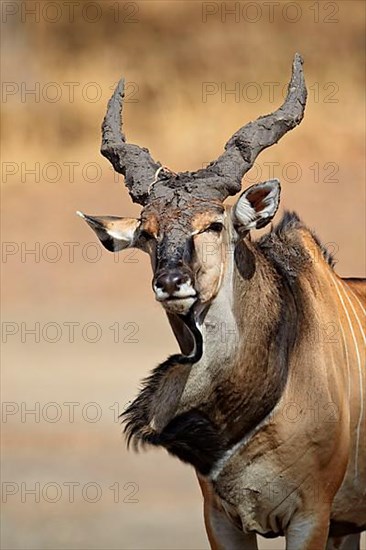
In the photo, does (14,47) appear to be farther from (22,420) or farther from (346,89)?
(22,420)

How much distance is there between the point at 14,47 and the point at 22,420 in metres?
7.04

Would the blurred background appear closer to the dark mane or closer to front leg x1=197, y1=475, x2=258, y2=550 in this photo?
the dark mane

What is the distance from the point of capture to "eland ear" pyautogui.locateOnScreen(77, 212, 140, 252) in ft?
22.2

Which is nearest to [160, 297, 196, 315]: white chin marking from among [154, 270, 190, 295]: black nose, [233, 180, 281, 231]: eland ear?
[154, 270, 190, 295]: black nose

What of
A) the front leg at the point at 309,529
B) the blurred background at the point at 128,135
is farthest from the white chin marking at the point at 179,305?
the blurred background at the point at 128,135

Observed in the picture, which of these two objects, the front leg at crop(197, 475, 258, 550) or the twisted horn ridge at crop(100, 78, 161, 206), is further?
the front leg at crop(197, 475, 258, 550)

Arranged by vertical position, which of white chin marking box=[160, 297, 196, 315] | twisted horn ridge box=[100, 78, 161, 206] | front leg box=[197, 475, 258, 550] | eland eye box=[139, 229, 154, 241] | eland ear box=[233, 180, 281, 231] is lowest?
front leg box=[197, 475, 258, 550]

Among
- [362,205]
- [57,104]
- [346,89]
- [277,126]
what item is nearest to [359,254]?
[362,205]

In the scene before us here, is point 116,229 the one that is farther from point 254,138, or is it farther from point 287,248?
point 287,248

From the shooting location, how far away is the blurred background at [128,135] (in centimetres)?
1764

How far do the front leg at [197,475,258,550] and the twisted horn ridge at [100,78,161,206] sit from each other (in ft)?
3.95

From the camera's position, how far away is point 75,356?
17078 millimetres

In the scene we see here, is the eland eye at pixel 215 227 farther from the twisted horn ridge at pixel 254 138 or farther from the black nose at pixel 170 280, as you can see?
the black nose at pixel 170 280

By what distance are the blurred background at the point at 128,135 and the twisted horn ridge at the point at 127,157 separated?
340 inches
